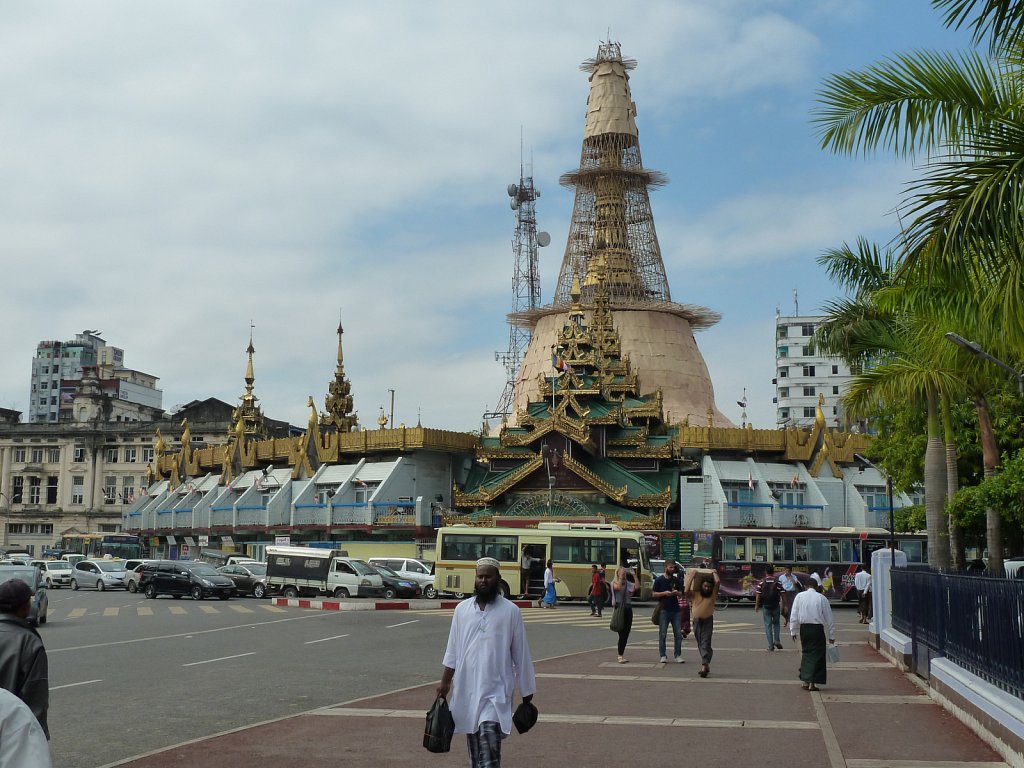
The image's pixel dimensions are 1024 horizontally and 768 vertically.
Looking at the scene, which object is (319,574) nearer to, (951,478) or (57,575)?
(57,575)

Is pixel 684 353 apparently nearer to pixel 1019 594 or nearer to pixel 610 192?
pixel 610 192

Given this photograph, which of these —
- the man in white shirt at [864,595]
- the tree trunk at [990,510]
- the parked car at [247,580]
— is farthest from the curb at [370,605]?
the tree trunk at [990,510]

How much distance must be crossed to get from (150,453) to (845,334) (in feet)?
251

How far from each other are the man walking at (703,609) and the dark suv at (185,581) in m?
24.7

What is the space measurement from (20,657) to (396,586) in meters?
32.8

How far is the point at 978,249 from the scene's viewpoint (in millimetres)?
9203

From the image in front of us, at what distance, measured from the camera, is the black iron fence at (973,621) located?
9.39 meters

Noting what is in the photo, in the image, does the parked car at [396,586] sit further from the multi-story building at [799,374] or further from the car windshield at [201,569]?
the multi-story building at [799,374]

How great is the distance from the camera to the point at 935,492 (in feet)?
71.5

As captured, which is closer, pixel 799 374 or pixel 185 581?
pixel 185 581

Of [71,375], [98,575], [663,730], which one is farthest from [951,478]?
[71,375]

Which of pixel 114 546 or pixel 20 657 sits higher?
pixel 20 657

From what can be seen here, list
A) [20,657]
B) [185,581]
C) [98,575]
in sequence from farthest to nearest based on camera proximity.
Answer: [98,575] < [185,581] < [20,657]

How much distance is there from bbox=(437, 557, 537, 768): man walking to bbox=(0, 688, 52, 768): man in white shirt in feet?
13.0
